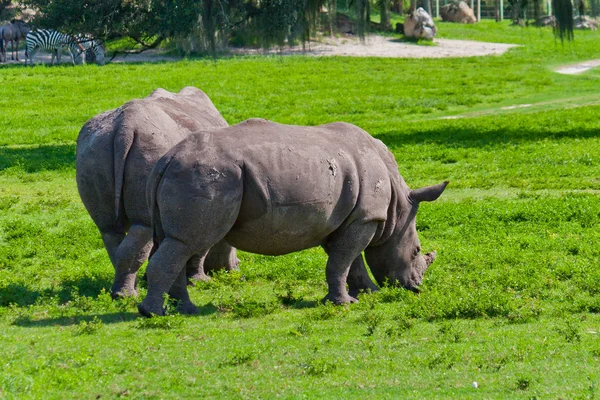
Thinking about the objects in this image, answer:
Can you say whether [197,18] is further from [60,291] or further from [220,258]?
[60,291]

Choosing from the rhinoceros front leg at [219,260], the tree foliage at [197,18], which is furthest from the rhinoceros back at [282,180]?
the tree foliage at [197,18]

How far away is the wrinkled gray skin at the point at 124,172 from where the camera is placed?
→ 10.6 meters

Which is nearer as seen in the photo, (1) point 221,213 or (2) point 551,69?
(1) point 221,213

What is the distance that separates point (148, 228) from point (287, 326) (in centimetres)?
203

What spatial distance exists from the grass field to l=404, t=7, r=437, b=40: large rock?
19.4 m

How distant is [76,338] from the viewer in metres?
8.89

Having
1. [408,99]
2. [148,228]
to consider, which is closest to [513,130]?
[408,99]

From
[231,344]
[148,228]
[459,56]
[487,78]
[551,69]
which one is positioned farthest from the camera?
[459,56]

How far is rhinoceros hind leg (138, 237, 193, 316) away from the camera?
953cm

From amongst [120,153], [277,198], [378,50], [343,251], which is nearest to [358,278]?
[343,251]

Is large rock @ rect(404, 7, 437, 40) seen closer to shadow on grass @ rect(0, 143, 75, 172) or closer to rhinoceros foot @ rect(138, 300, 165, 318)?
shadow on grass @ rect(0, 143, 75, 172)

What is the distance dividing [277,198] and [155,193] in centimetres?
110

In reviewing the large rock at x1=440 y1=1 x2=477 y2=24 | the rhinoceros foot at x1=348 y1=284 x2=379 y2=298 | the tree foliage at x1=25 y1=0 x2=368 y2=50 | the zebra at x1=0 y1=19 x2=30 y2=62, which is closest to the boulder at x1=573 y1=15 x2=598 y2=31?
the large rock at x1=440 y1=1 x2=477 y2=24

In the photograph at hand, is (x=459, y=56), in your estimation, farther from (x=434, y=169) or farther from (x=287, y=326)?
(x=287, y=326)
